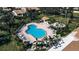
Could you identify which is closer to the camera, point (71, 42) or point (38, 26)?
point (71, 42)

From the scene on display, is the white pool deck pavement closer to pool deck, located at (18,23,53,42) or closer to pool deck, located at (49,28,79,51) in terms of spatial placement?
pool deck, located at (49,28,79,51)

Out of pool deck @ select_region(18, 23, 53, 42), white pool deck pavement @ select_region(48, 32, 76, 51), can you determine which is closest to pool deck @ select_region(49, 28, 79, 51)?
white pool deck pavement @ select_region(48, 32, 76, 51)

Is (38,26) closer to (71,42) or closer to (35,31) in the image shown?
(35,31)

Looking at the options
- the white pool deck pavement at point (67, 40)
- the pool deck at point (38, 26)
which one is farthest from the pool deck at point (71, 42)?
the pool deck at point (38, 26)

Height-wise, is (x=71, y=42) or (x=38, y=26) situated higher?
(x=38, y=26)

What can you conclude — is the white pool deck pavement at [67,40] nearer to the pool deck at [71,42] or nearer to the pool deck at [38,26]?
the pool deck at [71,42]

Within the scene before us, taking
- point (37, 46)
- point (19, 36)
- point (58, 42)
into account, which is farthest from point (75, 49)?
point (19, 36)

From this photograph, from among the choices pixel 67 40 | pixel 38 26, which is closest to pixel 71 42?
pixel 67 40

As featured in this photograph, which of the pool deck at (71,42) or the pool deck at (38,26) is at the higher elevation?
the pool deck at (38,26)
